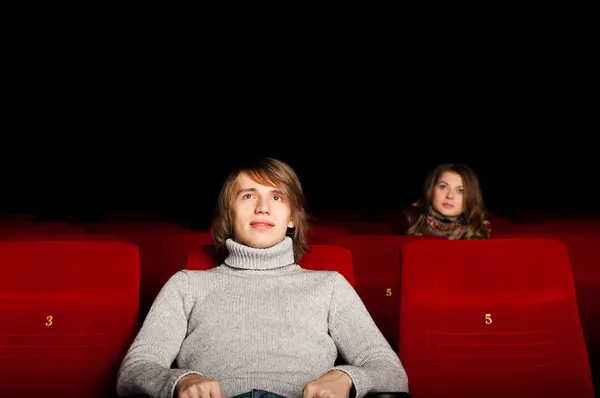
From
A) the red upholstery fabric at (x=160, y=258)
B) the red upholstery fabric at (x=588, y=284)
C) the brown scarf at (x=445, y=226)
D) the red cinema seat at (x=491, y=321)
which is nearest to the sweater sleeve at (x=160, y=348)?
the red cinema seat at (x=491, y=321)

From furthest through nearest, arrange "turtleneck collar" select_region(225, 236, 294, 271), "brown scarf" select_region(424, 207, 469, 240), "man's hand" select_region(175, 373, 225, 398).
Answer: "brown scarf" select_region(424, 207, 469, 240) < "turtleneck collar" select_region(225, 236, 294, 271) < "man's hand" select_region(175, 373, 225, 398)

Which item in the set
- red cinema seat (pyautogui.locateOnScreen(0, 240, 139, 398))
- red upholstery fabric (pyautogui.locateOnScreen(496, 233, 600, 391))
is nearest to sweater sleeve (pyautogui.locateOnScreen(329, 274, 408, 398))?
red cinema seat (pyautogui.locateOnScreen(0, 240, 139, 398))

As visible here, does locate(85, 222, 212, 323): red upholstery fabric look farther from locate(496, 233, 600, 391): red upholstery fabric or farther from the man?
locate(496, 233, 600, 391): red upholstery fabric

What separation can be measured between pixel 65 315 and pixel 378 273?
3.10 feet

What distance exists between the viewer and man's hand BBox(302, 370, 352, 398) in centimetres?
105

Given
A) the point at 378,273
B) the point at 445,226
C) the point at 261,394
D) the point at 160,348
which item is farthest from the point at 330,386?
the point at 445,226

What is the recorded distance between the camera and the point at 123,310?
1363 mm

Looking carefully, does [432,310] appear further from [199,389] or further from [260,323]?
[199,389]

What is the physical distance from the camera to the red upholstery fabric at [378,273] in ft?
6.39

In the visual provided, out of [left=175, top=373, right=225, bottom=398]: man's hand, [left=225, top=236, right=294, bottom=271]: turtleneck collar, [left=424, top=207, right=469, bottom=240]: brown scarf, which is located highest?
[left=424, top=207, right=469, bottom=240]: brown scarf

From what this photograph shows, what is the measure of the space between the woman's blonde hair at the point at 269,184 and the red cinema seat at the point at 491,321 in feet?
0.82

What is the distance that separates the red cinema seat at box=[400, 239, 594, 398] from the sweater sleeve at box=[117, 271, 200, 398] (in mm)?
481

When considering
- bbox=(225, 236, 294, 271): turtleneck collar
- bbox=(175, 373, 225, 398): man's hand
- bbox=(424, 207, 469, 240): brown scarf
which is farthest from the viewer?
bbox=(424, 207, 469, 240): brown scarf

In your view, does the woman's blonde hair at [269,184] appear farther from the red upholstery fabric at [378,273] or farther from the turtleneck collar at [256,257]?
the red upholstery fabric at [378,273]
